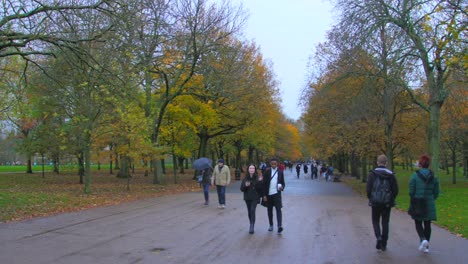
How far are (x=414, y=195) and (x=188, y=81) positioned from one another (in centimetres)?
2404

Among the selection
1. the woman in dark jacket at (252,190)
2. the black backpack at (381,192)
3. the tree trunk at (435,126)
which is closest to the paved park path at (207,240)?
the woman in dark jacket at (252,190)

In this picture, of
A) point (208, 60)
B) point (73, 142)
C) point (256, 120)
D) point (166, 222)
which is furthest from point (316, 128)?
point (166, 222)

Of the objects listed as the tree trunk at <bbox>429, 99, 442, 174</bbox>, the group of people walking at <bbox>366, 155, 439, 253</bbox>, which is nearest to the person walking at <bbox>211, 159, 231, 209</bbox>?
the group of people walking at <bbox>366, 155, 439, 253</bbox>

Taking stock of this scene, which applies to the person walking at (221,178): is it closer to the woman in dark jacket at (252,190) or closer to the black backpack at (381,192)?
the woman in dark jacket at (252,190)

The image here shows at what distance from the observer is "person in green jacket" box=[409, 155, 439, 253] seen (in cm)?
770

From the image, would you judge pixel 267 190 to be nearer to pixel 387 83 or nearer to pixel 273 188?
pixel 273 188

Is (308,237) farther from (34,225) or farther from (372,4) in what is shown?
(372,4)

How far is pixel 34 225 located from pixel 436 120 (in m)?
17.6

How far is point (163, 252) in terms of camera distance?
25.6 ft

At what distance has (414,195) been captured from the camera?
7836 millimetres

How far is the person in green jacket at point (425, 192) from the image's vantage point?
303 inches

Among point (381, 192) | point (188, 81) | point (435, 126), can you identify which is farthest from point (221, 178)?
point (188, 81)

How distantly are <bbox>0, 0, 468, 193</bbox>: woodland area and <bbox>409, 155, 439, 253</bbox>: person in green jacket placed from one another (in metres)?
4.75

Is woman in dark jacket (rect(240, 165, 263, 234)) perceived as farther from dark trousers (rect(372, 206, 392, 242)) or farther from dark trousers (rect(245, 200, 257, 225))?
dark trousers (rect(372, 206, 392, 242))
